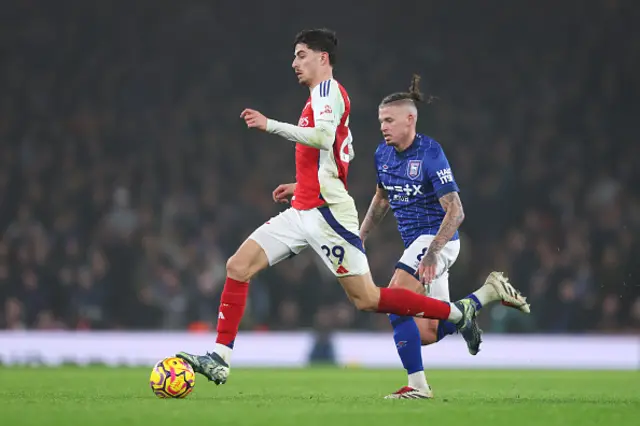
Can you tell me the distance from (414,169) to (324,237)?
3.39 feet

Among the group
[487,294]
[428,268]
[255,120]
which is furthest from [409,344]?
[255,120]

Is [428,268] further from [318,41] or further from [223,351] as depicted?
[318,41]

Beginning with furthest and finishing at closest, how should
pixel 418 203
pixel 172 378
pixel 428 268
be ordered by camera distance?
pixel 418 203 < pixel 428 268 < pixel 172 378

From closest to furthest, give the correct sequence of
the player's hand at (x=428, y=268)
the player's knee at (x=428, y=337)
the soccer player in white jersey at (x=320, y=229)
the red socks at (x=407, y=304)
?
1. the soccer player in white jersey at (x=320, y=229)
2. the red socks at (x=407, y=304)
3. the player's hand at (x=428, y=268)
4. the player's knee at (x=428, y=337)

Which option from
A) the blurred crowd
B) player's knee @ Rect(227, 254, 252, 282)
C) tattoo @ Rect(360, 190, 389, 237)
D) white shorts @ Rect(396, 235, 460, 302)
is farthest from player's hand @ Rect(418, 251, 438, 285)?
the blurred crowd

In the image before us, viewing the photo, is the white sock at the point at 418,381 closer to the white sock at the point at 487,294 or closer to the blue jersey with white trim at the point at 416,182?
the white sock at the point at 487,294

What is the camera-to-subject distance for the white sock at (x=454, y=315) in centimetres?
719

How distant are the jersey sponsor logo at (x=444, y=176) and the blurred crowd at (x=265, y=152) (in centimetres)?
766

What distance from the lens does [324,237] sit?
6855 mm

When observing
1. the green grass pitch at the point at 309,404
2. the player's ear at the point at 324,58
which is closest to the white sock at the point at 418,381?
the green grass pitch at the point at 309,404

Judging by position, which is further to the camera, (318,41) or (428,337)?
(428,337)

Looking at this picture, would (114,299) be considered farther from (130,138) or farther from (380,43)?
(380,43)

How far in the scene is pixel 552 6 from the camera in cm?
2056

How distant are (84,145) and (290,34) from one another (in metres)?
4.70
